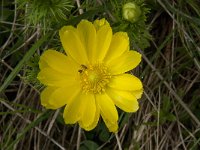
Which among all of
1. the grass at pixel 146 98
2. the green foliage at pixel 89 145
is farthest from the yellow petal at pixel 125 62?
the green foliage at pixel 89 145

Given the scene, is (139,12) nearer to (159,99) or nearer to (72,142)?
(159,99)

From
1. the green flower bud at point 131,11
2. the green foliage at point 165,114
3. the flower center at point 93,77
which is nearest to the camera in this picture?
the green flower bud at point 131,11

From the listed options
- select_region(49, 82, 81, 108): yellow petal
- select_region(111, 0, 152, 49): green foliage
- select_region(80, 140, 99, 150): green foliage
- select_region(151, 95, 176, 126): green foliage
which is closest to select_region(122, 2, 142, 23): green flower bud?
select_region(111, 0, 152, 49): green foliage

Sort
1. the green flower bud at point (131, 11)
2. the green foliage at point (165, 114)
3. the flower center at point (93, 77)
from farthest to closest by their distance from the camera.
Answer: the green foliage at point (165, 114) → the flower center at point (93, 77) → the green flower bud at point (131, 11)

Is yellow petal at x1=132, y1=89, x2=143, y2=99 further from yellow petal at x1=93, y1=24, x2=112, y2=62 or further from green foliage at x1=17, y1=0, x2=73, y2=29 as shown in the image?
green foliage at x1=17, y1=0, x2=73, y2=29

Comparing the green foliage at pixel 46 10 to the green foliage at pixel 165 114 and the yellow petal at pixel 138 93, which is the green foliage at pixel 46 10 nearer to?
the yellow petal at pixel 138 93

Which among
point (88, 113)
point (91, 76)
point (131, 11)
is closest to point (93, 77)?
point (91, 76)

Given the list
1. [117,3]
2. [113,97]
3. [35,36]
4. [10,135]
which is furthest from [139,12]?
[10,135]
